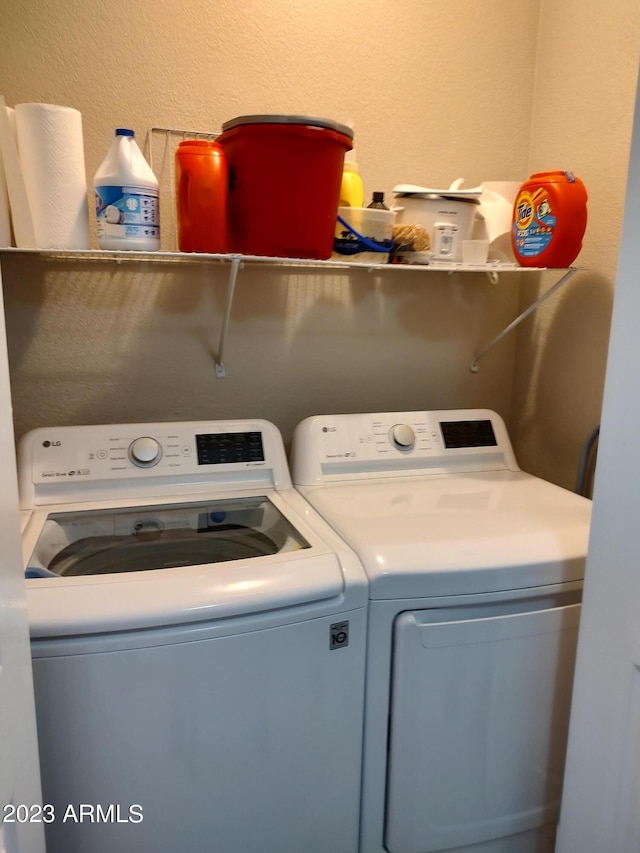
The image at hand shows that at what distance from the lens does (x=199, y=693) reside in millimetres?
1046

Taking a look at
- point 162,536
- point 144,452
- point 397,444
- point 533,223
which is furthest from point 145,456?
point 533,223

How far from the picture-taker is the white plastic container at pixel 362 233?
153cm

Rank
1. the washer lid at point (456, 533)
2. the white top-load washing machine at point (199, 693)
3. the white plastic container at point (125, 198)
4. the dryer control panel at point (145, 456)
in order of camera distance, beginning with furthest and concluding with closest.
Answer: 1. the dryer control panel at point (145, 456)
2. the white plastic container at point (125, 198)
3. the washer lid at point (456, 533)
4. the white top-load washing machine at point (199, 693)

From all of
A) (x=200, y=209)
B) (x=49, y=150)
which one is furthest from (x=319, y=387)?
(x=49, y=150)

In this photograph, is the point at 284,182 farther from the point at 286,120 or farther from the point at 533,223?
the point at 533,223

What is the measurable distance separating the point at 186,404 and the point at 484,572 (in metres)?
0.99

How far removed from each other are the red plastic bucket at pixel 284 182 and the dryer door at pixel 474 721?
883 millimetres

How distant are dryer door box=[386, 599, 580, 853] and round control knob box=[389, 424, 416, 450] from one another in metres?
0.59

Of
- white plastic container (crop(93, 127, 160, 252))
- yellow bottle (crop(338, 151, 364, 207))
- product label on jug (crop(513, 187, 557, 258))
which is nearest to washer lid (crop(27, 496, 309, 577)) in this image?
white plastic container (crop(93, 127, 160, 252))

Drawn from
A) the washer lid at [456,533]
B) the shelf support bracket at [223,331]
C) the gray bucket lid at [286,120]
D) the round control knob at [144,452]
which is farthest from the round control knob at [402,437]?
the gray bucket lid at [286,120]

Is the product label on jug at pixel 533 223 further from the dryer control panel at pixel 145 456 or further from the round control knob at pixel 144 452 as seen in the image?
the round control knob at pixel 144 452

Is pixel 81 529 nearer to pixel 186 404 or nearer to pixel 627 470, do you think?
pixel 186 404

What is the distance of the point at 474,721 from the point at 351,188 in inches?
51.4

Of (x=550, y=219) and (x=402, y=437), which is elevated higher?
(x=550, y=219)
